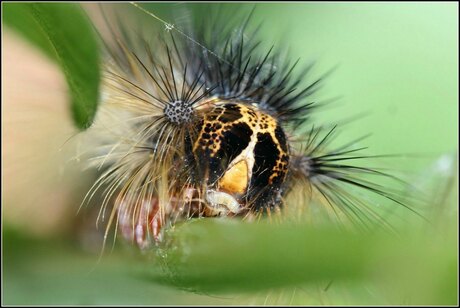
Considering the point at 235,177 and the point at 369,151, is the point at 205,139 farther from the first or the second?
the point at 369,151

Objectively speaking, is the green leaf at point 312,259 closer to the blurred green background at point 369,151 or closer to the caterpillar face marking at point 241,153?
the blurred green background at point 369,151

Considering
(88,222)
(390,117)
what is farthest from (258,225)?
(390,117)

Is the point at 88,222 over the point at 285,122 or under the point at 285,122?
under

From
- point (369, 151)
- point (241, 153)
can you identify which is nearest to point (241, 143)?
point (241, 153)

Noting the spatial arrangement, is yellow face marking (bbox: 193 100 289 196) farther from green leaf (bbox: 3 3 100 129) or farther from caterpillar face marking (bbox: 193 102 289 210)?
green leaf (bbox: 3 3 100 129)

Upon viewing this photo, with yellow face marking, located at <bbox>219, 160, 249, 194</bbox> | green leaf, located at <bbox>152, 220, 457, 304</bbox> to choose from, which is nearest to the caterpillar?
yellow face marking, located at <bbox>219, 160, 249, 194</bbox>

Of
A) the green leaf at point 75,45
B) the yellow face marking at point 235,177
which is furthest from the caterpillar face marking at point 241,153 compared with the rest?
the green leaf at point 75,45

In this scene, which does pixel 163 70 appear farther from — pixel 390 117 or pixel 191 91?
pixel 390 117
